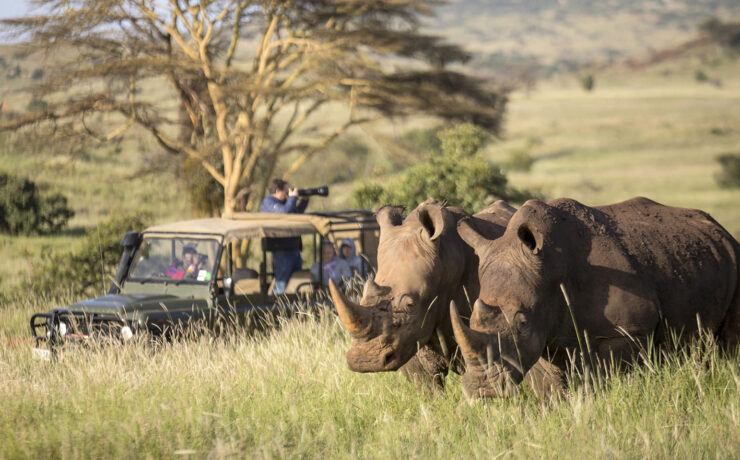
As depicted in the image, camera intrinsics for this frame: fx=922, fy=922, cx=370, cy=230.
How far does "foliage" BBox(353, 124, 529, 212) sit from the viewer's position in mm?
18469

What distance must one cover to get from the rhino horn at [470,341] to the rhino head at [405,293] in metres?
0.44

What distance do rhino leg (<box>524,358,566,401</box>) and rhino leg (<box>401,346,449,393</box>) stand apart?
0.61 metres

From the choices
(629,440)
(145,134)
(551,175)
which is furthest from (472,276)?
(551,175)

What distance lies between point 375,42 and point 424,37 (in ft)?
5.76

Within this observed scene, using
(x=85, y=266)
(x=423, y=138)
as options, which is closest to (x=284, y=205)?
(x=85, y=266)

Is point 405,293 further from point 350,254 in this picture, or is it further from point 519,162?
point 519,162

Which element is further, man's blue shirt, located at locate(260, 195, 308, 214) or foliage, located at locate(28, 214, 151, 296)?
foliage, located at locate(28, 214, 151, 296)

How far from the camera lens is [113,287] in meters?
10.2

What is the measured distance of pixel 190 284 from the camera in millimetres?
9688

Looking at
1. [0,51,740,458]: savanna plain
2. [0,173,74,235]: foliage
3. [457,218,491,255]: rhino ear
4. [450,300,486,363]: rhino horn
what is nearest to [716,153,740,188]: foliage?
[0,173,74,235]: foliage

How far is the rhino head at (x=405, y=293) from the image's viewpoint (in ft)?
15.8

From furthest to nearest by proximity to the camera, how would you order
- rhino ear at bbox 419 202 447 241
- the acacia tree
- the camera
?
1. the acacia tree
2. the camera
3. rhino ear at bbox 419 202 447 241

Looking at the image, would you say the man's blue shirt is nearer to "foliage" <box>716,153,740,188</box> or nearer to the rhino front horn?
the rhino front horn

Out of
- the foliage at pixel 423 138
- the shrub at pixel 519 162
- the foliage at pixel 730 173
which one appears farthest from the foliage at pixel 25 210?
the shrub at pixel 519 162
